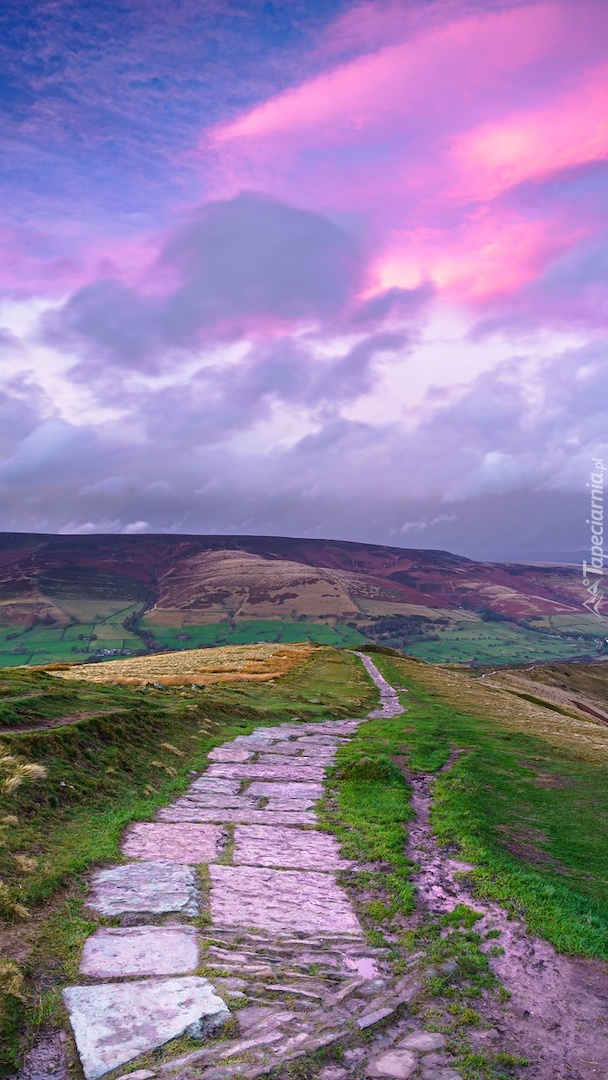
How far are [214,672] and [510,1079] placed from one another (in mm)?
48144

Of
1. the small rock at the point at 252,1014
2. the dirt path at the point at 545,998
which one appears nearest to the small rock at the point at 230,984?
the small rock at the point at 252,1014

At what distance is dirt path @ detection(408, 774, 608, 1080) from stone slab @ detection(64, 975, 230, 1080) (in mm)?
4083

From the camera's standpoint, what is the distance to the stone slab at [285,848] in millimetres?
12859

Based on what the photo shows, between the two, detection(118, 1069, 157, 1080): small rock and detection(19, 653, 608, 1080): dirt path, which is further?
detection(19, 653, 608, 1080): dirt path

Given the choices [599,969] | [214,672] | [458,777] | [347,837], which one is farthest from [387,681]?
[599,969]

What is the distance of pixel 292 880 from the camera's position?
1198cm

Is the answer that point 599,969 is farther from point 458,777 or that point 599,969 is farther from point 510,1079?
point 458,777

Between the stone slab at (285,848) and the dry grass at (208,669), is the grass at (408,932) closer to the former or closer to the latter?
the stone slab at (285,848)

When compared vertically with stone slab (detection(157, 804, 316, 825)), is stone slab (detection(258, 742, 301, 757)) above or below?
below

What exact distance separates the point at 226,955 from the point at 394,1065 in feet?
9.81

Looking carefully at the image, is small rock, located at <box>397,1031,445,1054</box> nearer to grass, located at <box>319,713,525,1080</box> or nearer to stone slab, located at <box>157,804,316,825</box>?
grass, located at <box>319,713,525,1080</box>

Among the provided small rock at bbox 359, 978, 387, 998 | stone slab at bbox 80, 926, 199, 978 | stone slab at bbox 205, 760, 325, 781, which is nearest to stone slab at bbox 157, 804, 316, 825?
stone slab at bbox 205, 760, 325, 781

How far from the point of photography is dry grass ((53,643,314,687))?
44.8 m

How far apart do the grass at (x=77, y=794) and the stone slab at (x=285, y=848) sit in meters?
2.74
